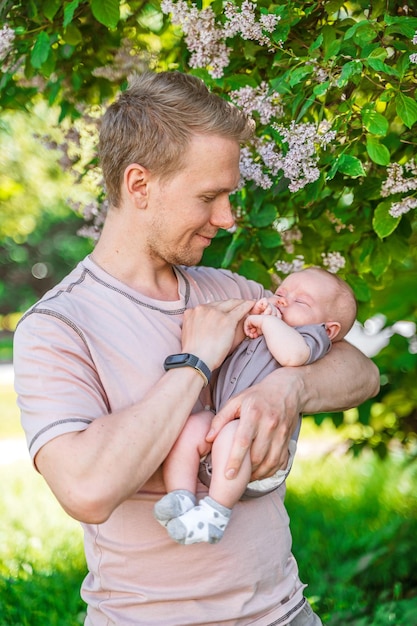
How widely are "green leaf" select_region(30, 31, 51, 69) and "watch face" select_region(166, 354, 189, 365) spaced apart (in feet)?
4.24

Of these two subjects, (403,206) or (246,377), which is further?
(403,206)

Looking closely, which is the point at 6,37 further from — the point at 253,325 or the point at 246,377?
the point at 246,377

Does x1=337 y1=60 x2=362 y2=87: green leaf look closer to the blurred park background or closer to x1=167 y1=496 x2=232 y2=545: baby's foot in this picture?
the blurred park background

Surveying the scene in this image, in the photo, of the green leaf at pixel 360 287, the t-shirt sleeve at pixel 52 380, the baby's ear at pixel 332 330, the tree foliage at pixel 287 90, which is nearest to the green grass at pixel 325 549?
the green leaf at pixel 360 287

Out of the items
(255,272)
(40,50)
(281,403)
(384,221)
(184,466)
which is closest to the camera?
(184,466)

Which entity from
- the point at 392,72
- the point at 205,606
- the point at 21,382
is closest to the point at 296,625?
the point at 205,606

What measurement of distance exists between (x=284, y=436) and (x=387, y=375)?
2434 millimetres

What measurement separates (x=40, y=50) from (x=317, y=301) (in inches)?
50.4

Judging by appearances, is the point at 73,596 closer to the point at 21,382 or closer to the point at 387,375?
the point at 387,375

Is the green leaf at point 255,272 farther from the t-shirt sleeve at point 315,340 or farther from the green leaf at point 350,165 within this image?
the green leaf at point 350,165

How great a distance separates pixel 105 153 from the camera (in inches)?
100

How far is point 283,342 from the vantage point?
2.48 metres

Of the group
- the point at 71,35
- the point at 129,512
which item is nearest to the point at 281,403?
the point at 129,512

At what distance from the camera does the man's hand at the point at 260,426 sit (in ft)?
7.06
